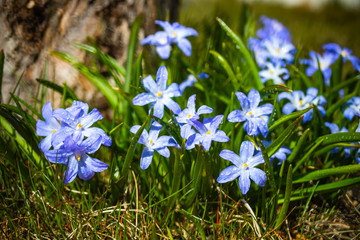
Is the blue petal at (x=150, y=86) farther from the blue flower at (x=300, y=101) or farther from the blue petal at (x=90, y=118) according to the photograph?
the blue flower at (x=300, y=101)

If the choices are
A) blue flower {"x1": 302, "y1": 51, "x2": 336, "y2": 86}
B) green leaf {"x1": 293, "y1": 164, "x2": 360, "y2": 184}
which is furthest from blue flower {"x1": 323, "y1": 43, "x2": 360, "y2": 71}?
green leaf {"x1": 293, "y1": 164, "x2": 360, "y2": 184}

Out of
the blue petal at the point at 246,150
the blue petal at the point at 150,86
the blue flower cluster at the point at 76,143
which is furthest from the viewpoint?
the blue petal at the point at 150,86

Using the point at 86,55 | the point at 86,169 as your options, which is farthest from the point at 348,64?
the point at 86,169

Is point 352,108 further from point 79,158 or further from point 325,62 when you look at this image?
point 79,158

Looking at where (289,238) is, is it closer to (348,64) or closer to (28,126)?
(28,126)

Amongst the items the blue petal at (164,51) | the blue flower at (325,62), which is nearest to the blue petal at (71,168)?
the blue petal at (164,51)

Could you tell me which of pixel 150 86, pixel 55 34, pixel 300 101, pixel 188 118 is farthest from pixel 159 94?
pixel 55 34
